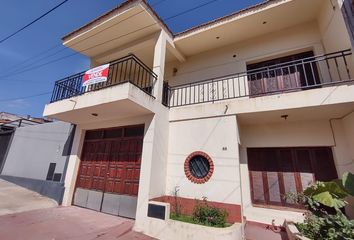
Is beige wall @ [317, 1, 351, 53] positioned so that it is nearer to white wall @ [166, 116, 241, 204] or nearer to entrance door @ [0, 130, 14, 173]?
white wall @ [166, 116, 241, 204]

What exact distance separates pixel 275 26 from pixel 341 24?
2.19m

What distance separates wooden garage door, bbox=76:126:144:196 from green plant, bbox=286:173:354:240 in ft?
15.4

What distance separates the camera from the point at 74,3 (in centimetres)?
514

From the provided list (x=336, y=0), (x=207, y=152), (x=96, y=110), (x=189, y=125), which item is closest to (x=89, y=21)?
(x=96, y=110)

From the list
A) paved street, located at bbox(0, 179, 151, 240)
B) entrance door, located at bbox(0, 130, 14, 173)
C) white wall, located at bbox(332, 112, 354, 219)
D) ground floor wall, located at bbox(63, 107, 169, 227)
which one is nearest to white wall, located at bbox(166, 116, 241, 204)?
ground floor wall, located at bbox(63, 107, 169, 227)

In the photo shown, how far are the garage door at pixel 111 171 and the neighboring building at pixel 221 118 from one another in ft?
0.13

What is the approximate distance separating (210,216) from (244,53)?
6.15m

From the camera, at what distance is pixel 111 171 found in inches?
264

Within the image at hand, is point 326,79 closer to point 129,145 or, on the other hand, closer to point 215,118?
point 215,118

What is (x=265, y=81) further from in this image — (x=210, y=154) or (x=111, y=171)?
(x=111, y=171)

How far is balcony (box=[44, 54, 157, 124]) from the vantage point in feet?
17.3

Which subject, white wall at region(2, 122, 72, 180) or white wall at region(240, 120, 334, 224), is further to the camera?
white wall at region(2, 122, 72, 180)

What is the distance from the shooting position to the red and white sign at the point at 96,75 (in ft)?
19.9

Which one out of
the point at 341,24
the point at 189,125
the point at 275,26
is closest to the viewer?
the point at 341,24
